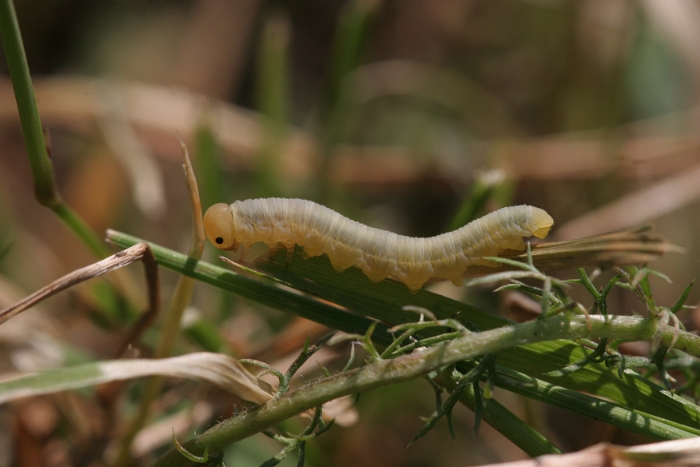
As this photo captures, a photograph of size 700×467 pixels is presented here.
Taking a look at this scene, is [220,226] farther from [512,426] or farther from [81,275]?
[512,426]

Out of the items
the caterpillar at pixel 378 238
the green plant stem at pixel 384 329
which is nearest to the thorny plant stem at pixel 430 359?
the green plant stem at pixel 384 329

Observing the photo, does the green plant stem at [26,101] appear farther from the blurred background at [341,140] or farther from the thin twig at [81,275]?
the blurred background at [341,140]

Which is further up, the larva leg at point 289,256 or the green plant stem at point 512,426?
the larva leg at point 289,256

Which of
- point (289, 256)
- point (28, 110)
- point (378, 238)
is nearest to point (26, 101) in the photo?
point (28, 110)

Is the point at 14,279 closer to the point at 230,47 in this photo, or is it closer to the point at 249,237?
the point at 249,237

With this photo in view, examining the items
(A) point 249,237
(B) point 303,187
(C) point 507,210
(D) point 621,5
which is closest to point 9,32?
(A) point 249,237

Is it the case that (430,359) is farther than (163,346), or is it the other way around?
(163,346)
